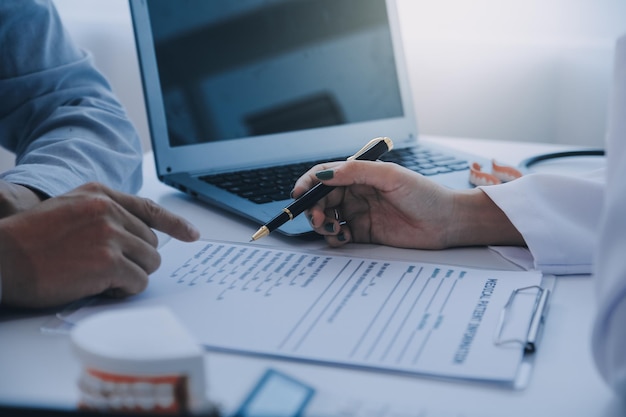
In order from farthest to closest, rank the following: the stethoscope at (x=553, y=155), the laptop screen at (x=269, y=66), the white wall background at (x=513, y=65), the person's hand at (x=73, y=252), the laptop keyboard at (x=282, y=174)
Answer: the white wall background at (x=513, y=65), the stethoscope at (x=553, y=155), the laptop screen at (x=269, y=66), the laptop keyboard at (x=282, y=174), the person's hand at (x=73, y=252)

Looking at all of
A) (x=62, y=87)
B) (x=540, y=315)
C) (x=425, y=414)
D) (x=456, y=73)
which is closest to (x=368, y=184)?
(x=540, y=315)

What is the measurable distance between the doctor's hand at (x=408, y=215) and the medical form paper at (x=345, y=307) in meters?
0.06

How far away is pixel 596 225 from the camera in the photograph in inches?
27.3

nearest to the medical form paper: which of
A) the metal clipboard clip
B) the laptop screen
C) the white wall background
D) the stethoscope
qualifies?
the metal clipboard clip

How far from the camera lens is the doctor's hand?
720mm

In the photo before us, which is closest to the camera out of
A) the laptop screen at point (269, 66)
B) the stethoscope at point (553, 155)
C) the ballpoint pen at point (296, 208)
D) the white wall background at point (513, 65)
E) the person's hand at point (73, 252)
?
the person's hand at point (73, 252)

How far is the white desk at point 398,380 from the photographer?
0.43m

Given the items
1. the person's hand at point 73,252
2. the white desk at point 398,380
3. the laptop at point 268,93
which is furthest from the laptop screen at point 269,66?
the white desk at point 398,380

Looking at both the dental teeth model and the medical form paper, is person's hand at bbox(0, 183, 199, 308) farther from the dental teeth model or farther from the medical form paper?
the dental teeth model

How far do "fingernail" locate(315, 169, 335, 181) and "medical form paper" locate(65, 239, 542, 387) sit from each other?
0.08m

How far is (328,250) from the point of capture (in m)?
0.71

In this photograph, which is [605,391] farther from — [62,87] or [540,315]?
[62,87]

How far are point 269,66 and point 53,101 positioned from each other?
0.99ft

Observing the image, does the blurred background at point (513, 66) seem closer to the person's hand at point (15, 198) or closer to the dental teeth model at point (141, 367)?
the person's hand at point (15, 198)
